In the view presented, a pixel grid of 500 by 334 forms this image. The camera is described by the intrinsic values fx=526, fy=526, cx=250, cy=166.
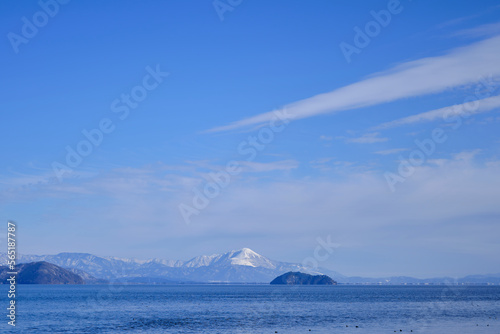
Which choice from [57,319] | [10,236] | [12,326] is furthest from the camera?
[57,319]

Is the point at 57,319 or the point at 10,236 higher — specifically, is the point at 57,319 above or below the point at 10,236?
below

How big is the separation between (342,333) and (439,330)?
16.2 meters

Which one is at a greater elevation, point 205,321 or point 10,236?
point 10,236

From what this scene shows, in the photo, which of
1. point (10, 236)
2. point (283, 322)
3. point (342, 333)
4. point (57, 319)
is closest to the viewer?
point (10, 236)

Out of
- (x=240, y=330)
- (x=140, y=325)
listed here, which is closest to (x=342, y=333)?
(x=240, y=330)

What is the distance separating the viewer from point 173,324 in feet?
331

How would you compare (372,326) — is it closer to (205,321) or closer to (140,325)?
(205,321)

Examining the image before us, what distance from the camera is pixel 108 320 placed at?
4291 inches

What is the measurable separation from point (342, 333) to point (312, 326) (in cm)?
1146

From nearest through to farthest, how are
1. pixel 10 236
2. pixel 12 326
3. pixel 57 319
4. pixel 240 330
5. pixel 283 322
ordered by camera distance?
pixel 10 236, pixel 240 330, pixel 12 326, pixel 283 322, pixel 57 319

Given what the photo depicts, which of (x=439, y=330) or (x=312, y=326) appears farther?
(x=312, y=326)

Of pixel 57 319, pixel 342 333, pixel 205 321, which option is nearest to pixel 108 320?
pixel 57 319

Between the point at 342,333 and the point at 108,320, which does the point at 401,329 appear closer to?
the point at 342,333

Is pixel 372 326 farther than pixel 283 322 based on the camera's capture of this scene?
No
